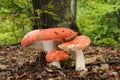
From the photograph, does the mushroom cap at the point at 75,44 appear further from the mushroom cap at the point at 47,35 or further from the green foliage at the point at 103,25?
the green foliage at the point at 103,25

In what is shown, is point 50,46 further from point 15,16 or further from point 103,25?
point 103,25

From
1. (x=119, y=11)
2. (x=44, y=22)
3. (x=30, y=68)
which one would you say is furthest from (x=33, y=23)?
(x=119, y=11)

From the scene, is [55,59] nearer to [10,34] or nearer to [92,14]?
[10,34]

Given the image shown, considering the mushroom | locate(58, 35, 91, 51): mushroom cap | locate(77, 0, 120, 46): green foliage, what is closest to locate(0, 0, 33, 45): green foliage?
the mushroom

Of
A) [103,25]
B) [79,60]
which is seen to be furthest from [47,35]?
[103,25]

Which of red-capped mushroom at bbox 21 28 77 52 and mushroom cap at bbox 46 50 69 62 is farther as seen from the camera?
mushroom cap at bbox 46 50 69 62

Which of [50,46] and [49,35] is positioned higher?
[49,35]

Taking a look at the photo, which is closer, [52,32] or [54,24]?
[52,32]

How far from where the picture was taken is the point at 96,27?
30.0ft

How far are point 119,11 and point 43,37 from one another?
6.24 m

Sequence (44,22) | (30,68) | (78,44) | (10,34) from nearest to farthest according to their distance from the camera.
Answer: (78,44) < (30,68) < (44,22) < (10,34)

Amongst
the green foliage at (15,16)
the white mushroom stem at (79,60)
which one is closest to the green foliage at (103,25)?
the green foliage at (15,16)

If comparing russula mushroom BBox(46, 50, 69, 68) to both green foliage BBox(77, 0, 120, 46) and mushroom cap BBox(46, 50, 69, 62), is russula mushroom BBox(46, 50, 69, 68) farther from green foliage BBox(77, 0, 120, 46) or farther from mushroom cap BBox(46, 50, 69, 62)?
green foliage BBox(77, 0, 120, 46)

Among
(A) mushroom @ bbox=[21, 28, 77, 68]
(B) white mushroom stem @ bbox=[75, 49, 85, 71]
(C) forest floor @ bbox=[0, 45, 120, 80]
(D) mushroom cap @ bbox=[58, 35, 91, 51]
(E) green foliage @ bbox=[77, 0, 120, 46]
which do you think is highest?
(A) mushroom @ bbox=[21, 28, 77, 68]
